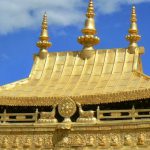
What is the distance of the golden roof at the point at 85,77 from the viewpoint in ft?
75.9

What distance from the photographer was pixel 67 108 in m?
22.2

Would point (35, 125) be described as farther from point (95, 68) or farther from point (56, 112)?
point (95, 68)

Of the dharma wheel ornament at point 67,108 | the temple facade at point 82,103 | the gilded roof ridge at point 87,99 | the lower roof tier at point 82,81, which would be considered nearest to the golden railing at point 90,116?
the temple facade at point 82,103

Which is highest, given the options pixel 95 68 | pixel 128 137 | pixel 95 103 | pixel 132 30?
pixel 132 30

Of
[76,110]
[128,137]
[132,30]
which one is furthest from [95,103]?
[132,30]

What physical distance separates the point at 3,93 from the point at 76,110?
3654mm

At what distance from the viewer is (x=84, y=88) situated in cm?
2447

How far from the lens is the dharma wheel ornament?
22.1m

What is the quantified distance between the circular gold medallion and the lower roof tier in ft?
3.54

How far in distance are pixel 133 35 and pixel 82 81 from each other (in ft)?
13.5

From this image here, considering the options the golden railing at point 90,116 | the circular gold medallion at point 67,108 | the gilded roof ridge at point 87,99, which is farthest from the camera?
the gilded roof ridge at point 87,99

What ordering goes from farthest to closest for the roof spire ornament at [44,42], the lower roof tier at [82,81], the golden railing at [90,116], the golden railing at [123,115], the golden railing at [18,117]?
the roof spire ornament at [44,42] < the lower roof tier at [82,81] < the golden railing at [18,117] < the golden railing at [90,116] < the golden railing at [123,115]

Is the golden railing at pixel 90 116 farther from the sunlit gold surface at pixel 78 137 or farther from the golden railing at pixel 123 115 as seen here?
the sunlit gold surface at pixel 78 137

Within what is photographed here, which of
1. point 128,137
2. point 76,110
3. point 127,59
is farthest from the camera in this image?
point 127,59
